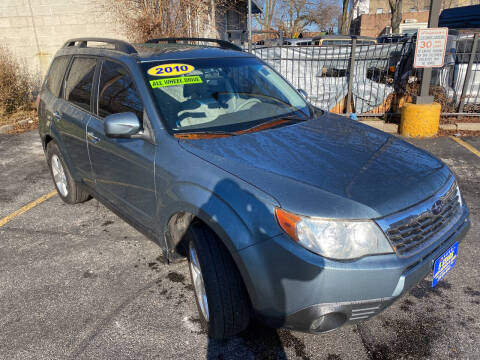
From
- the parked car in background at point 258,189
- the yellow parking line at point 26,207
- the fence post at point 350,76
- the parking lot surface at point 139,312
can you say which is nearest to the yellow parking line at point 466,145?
the fence post at point 350,76

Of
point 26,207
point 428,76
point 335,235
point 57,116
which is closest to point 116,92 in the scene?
point 57,116

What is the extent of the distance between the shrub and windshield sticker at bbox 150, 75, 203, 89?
8100 mm

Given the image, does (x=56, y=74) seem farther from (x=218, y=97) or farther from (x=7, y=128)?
(x=7, y=128)

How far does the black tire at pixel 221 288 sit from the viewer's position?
7.20ft

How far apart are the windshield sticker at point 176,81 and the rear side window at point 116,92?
16cm

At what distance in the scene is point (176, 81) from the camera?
3029 mm

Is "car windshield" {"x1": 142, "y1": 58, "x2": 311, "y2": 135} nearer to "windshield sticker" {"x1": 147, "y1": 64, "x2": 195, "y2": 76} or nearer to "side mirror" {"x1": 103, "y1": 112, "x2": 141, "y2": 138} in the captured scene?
"windshield sticker" {"x1": 147, "y1": 64, "x2": 195, "y2": 76}

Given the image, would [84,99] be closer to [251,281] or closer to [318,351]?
[251,281]

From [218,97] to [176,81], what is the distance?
1.17 feet

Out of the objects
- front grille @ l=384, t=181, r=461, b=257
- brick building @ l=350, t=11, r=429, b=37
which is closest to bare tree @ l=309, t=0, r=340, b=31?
brick building @ l=350, t=11, r=429, b=37

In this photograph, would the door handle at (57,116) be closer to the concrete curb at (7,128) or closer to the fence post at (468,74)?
the concrete curb at (7,128)

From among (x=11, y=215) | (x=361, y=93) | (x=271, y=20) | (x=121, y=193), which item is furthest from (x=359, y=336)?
(x=271, y=20)

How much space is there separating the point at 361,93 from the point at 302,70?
1.42m

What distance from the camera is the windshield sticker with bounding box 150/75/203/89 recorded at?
9.66 ft
